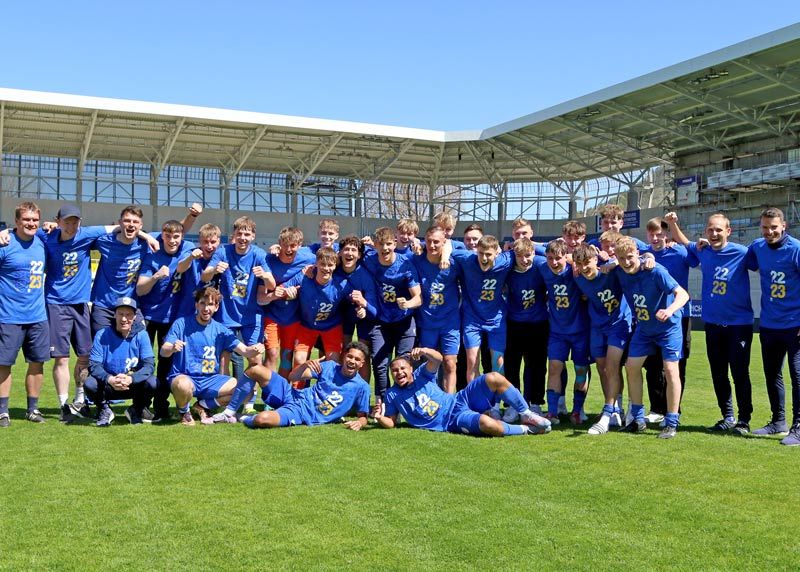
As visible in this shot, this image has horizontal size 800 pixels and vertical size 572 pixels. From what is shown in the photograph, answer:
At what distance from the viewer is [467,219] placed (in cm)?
4572

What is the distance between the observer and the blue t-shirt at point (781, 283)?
21.5 feet

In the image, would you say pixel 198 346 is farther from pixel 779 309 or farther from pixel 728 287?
pixel 779 309

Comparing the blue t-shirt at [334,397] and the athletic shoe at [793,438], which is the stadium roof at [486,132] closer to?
the athletic shoe at [793,438]

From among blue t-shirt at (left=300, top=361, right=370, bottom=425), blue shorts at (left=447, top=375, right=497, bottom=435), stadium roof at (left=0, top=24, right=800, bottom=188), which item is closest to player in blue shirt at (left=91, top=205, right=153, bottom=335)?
blue t-shirt at (left=300, top=361, right=370, bottom=425)

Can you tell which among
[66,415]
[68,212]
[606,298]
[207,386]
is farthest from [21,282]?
[606,298]

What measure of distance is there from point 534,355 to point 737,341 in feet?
6.05

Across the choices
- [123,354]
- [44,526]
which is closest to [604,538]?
[44,526]

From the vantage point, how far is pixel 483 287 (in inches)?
298

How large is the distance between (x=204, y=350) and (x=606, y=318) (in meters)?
3.66

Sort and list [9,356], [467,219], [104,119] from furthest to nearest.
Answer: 1. [467,219]
2. [104,119]
3. [9,356]

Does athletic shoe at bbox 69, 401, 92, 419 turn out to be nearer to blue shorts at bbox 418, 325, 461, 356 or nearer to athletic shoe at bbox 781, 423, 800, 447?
blue shorts at bbox 418, 325, 461, 356

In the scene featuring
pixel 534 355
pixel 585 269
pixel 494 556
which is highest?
pixel 585 269

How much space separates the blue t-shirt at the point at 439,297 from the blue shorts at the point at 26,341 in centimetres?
341

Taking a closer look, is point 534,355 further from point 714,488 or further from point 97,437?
point 97,437
